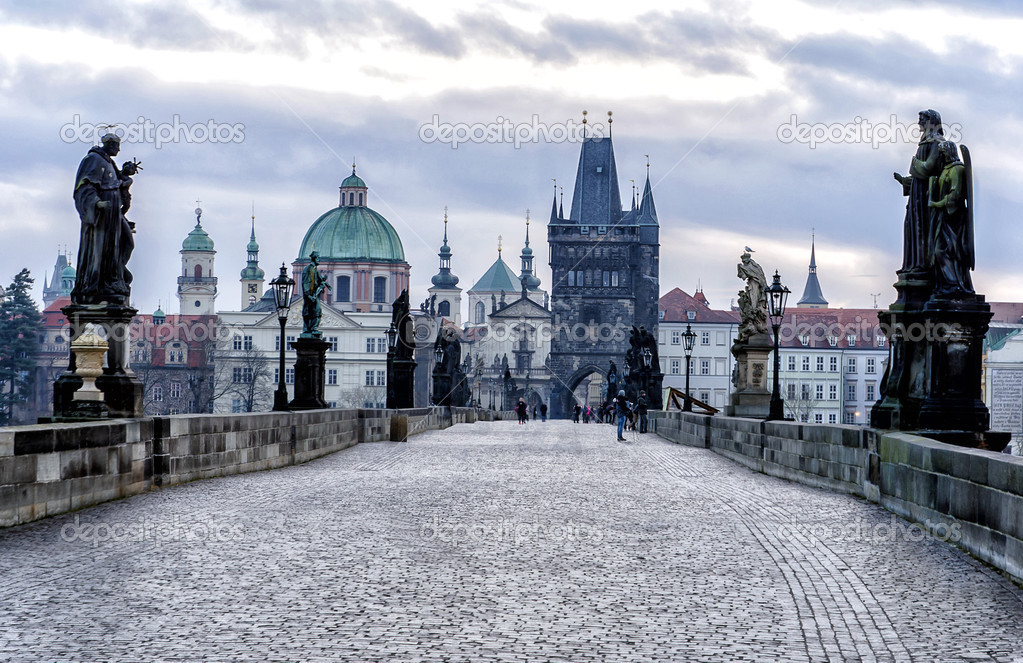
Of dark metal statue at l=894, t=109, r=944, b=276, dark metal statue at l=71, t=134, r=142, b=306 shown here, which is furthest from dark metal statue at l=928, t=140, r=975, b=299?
dark metal statue at l=71, t=134, r=142, b=306

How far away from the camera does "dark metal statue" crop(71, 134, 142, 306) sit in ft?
47.6

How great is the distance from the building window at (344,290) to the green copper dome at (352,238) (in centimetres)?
229

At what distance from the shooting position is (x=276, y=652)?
245 inches

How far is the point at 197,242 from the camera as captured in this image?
17625cm

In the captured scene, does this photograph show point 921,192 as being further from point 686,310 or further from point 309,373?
point 686,310

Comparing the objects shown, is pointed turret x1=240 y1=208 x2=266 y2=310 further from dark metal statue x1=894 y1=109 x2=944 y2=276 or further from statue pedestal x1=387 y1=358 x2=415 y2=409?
dark metal statue x1=894 y1=109 x2=944 y2=276

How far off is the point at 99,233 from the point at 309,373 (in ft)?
36.7

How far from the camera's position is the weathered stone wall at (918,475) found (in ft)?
27.9

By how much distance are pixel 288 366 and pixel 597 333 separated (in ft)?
98.5

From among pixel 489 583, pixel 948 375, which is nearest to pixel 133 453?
pixel 489 583

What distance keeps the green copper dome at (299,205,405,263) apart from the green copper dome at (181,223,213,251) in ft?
96.8

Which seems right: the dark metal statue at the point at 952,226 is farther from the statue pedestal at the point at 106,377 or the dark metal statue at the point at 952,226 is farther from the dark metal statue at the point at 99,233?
the dark metal statue at the point at 99,233

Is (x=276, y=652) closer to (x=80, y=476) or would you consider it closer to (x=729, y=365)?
(x=80, y=476)

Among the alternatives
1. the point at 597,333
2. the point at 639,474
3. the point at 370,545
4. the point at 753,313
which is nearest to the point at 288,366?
the point at 597,333
